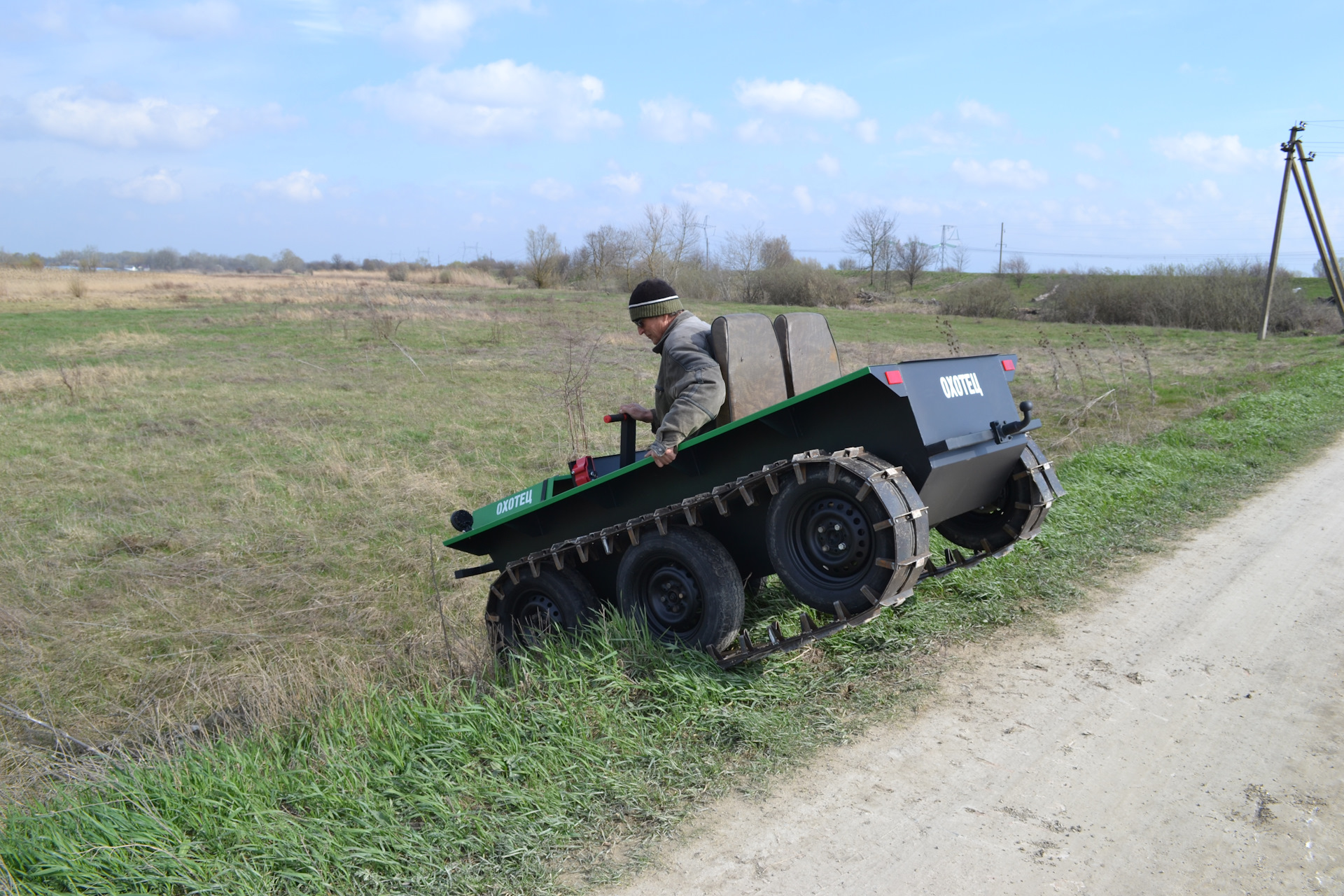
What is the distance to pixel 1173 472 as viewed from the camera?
9.06 m

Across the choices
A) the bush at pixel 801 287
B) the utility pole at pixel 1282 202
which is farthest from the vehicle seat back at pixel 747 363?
the bush at pixel 801 287

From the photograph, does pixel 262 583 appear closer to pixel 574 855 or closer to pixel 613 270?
pixel 574 855

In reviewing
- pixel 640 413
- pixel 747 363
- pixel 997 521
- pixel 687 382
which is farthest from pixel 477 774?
pixel 997 521

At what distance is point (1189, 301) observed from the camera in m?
37.6

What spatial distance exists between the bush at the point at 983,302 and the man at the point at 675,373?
1652 inches

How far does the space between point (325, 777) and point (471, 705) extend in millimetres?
693

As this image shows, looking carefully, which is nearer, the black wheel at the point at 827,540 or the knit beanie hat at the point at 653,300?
the black wheel at the point at 827,540

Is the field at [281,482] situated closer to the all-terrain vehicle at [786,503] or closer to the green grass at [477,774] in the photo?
the green grass at [477,774]

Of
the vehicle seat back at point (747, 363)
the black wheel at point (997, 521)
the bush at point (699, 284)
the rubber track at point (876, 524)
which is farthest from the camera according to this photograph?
the bush at point (699, 284)

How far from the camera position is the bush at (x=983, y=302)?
44344 millimetres

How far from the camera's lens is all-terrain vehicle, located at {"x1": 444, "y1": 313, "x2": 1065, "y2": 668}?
4086 millimetres

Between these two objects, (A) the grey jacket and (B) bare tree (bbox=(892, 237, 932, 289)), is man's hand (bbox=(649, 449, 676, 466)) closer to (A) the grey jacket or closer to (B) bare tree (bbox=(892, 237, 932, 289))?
(A) the grey jacket

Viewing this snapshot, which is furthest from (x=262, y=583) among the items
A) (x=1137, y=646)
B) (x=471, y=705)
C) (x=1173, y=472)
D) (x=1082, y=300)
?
(x=1082, y=300)

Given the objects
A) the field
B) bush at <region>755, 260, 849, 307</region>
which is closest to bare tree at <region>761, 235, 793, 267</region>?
bush at <region>755, 260, 849, 307</region>
